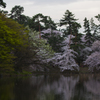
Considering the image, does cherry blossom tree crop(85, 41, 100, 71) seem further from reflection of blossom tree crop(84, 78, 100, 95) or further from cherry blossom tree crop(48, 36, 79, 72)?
reflection of blossom tree crop(84, 78, 100, 95)

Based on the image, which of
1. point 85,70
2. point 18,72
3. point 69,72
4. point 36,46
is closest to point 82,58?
point 85,70

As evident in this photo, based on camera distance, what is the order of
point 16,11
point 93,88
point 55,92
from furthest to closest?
point 16,11 < point 93,88 < point 55,92

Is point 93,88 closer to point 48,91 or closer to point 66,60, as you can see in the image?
point 48,91

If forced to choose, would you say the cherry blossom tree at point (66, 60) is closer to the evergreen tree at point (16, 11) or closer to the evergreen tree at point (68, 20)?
the evergreen tree at point (68, 20)

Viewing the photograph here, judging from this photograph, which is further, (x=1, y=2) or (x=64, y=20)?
(x=64, y=20)

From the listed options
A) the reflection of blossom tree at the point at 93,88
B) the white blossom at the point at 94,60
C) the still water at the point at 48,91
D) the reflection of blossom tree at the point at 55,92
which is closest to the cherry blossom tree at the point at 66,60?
the white blossom at the point at 94,60

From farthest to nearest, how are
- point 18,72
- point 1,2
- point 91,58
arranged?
point 91,58 < point 18,72 < point 1,2

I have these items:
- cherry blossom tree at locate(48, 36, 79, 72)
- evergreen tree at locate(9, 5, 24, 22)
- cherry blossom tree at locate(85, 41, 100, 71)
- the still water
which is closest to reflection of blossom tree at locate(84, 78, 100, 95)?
the still water

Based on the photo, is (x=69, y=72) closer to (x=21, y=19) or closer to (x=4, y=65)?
(x=4, y=65)

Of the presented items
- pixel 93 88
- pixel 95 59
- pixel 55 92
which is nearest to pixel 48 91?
pixel 55 92

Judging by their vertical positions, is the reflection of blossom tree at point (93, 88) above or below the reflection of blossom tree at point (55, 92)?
below

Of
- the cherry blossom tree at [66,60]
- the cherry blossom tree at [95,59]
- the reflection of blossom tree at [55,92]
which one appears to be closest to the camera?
the reflection of blossom tree at [55,92]

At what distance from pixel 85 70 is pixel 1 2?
30337mm

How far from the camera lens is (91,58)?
163 ft
